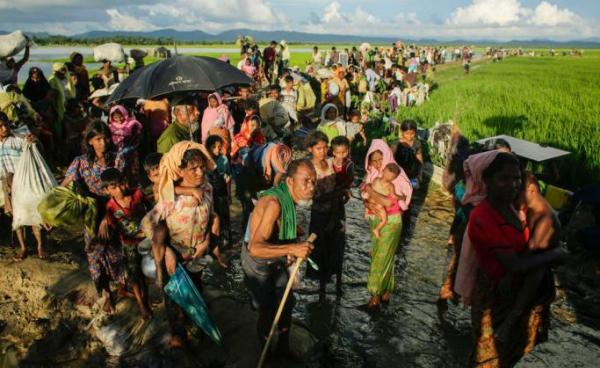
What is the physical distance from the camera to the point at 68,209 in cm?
386

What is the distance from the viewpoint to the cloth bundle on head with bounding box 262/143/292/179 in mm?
4895

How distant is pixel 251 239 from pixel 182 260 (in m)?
0.80

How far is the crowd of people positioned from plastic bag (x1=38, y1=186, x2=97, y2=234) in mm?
12

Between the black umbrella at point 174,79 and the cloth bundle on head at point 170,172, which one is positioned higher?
the black umbrella at point 174,79

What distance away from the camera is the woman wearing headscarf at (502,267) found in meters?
2.45

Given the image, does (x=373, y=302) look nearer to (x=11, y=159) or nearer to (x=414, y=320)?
(x=414, y=320)

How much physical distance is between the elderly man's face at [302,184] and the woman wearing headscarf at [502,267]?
1.11 metres

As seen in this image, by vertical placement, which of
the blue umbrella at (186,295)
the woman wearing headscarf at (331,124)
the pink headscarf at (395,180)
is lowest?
the blue umbrella at (186,295)

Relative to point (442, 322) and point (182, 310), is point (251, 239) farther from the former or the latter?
point (442, 322)

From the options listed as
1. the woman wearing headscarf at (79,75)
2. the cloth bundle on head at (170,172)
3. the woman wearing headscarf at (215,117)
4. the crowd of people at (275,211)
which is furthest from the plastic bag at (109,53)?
the cloth bundle on head at (170,172)

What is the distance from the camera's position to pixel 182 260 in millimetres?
3445

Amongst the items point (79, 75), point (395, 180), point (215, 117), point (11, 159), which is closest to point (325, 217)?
point (395, 180)

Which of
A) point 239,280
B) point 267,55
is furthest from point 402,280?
point 267,55

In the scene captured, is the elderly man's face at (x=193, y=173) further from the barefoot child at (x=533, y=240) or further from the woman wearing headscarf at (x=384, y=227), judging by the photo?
the barefoot child at (x=533, y=240)
